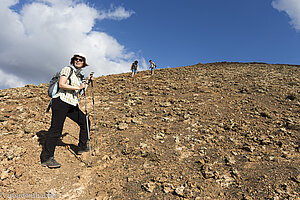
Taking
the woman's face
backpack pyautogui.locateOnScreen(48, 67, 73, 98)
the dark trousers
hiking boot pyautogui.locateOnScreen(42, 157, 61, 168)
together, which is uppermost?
the woman's face

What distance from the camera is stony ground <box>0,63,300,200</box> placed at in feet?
11.5

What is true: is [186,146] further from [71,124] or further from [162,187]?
[71,124]

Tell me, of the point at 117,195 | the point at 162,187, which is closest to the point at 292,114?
the point at 162,187

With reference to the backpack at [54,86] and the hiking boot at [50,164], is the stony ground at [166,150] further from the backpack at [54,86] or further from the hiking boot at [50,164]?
the backpack at [54,86]

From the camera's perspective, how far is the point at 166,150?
492 cm

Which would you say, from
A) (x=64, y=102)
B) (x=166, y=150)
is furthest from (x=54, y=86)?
(x=166, y=150)

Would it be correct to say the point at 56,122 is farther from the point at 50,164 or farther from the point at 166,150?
the point at 166,150

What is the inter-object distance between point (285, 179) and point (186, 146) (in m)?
2.45

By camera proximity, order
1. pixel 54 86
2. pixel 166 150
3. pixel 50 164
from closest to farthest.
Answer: pixel 54 86 < pixel 50 164 < pixel 166 150

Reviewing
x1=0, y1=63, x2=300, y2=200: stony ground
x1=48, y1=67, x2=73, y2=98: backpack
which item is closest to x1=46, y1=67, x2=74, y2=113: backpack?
x1=48, y1=67, x2=73, y2=98: backpack

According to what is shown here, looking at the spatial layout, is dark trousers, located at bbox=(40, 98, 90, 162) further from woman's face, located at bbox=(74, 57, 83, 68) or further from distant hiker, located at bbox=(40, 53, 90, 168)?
woman's face, located at bbox=(74, 57, 83, 68)

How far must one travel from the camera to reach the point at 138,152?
488cm

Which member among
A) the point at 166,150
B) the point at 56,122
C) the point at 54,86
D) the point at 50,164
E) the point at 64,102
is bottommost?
the point at 50,164

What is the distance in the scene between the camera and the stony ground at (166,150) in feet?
11.5
